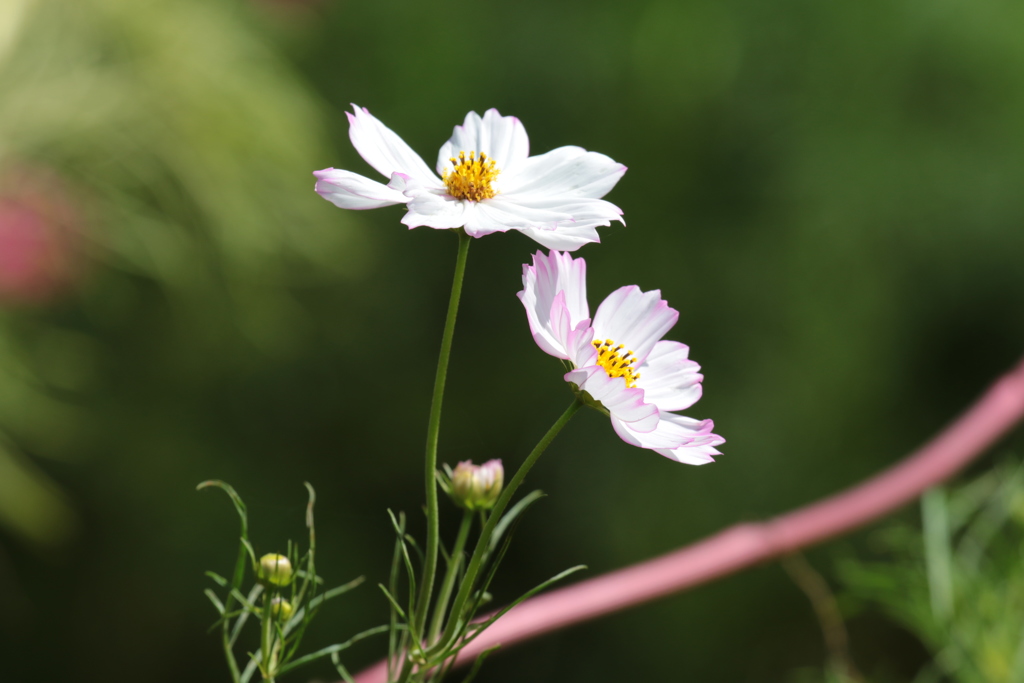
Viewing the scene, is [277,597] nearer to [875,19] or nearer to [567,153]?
[567,153]

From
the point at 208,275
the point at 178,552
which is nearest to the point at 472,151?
the point at 208,275

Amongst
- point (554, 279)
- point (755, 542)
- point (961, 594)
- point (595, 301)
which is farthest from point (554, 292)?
point (595, 301)

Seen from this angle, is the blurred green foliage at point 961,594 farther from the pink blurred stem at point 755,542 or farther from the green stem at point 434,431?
the green stem at point 434,431

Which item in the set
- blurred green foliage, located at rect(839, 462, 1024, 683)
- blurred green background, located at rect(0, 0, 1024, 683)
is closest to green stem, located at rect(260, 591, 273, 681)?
blurred green foliage, located at rect(839, 462, 1024, 683)

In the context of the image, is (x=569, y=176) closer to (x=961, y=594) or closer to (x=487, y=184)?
(x=487, y=184)

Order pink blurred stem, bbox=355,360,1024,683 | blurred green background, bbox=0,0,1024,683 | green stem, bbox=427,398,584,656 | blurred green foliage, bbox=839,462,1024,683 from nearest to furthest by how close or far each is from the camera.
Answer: green stem, bbox=427,398,584,656, pink blurred stem, bbox=355,360,1024,683, blurred green foliage, bbox=839,462,1024,683, blurred green background, bbox=0,0,1024,683

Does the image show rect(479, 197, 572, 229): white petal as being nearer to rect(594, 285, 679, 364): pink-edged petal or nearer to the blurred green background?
rect(594, 285, 679, 364): pink-edged petal
